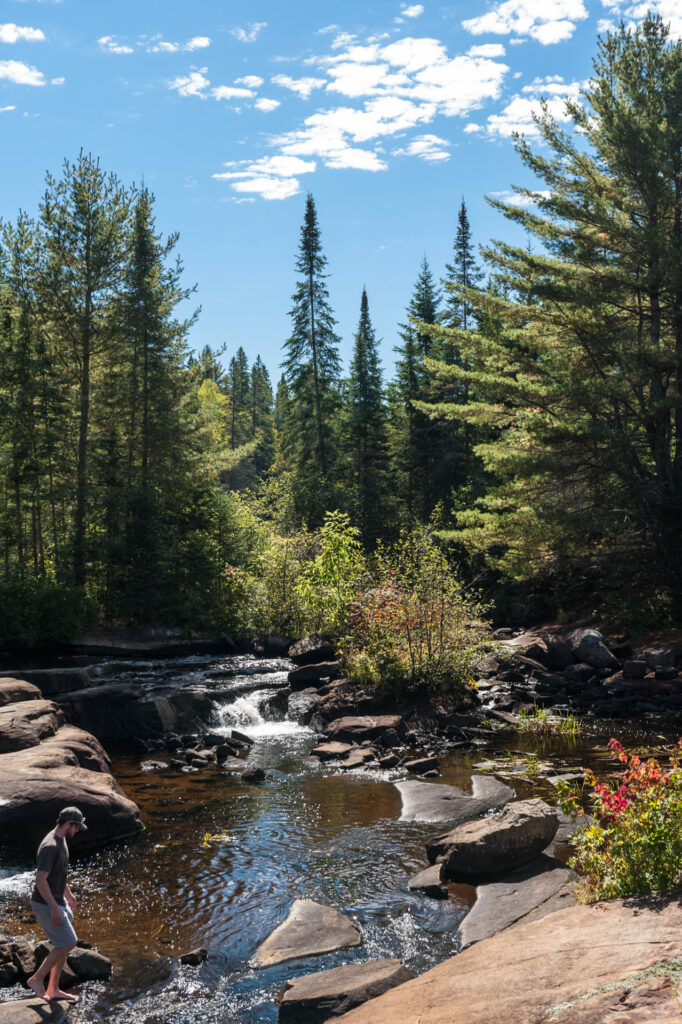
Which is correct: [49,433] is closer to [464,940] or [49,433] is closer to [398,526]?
[398,526]

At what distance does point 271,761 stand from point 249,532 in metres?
18.4

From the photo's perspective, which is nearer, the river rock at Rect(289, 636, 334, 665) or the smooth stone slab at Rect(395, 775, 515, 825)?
the smooth stone slab at Rect(395, 775, 515, 825)

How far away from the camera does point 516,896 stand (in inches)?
318

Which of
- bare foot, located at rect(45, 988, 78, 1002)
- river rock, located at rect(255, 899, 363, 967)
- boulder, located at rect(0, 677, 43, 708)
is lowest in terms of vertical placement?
river rock, located at rect(255, 899, 363, 967)

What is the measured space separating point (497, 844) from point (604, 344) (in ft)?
55.1

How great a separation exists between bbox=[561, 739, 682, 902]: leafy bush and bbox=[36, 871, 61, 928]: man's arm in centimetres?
468

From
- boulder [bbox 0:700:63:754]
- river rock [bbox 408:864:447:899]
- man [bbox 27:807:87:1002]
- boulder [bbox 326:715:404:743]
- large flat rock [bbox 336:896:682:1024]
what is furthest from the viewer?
boulder [bbox 326:715:404:743]

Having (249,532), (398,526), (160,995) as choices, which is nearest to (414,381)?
(398,526)

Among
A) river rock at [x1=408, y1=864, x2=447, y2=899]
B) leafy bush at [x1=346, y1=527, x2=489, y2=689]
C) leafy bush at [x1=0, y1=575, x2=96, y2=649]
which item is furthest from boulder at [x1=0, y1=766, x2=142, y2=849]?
leafy bush at [x1=0, y1=575, x2=96, y2=649]

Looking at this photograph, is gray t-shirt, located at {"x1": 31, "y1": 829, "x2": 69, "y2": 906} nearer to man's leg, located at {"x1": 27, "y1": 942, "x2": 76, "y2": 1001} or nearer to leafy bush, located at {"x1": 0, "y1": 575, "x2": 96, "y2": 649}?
man's leg, located at {"x1": 27, "y1": 942, "x2": 76, "y2": 1001}

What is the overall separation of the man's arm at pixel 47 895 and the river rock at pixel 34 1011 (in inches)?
23.3

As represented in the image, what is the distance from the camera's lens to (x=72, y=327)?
2897 centimetres

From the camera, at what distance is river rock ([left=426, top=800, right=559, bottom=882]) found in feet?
28.6

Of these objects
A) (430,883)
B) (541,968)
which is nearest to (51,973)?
(430,883)
